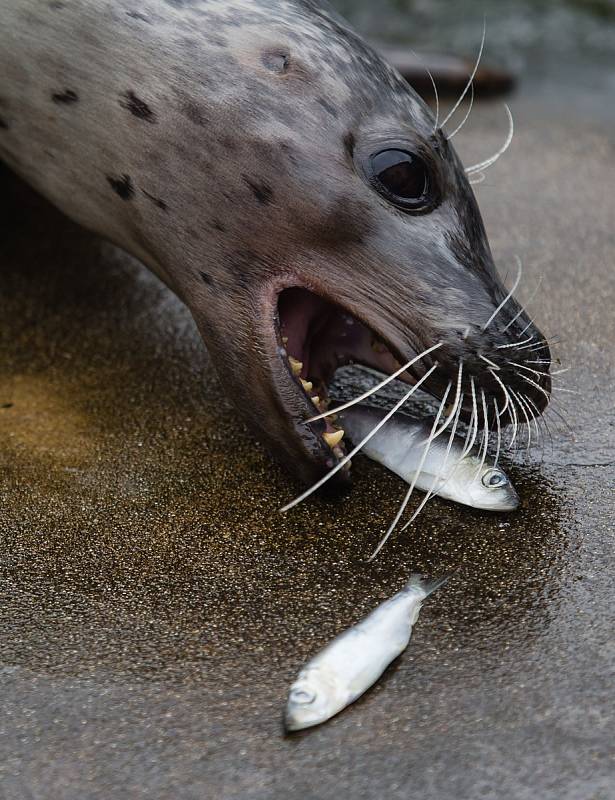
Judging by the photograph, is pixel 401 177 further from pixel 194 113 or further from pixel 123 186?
pixel 123 186

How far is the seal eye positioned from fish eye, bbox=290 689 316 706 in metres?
1.08

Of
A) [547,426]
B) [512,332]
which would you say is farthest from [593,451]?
[512,332]

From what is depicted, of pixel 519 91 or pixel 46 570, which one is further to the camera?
pixel 519 91

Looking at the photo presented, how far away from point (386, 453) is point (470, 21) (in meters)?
5.74

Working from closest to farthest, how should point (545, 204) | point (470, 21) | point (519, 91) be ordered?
point (545, 204)
point (519, 91)
point (470, 21)

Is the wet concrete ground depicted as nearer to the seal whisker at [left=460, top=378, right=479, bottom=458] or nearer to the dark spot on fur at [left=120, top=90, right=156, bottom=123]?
the seal whisker at [left=460, top=378, right=479, bottom=458]

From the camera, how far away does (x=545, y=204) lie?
14.1ft

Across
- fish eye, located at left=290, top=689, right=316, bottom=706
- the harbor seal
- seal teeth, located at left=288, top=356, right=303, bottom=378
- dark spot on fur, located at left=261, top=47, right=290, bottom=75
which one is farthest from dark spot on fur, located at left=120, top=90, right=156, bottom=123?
fish eye, located at left=290, top=689, right=316, bottom=706

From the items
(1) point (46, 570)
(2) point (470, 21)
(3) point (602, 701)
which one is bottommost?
(2) point (470, 21)

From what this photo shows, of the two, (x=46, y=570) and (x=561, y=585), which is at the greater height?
(x=561, y=585)

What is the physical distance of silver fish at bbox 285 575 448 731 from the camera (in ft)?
6.43

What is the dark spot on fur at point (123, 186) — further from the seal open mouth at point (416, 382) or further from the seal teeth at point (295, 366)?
the seal teeth at point (295, 366)

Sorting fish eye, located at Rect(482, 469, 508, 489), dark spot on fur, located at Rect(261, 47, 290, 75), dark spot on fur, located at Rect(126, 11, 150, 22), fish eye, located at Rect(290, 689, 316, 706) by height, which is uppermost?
dark spot on fur, located at Rect(261, 47, 290, 75)

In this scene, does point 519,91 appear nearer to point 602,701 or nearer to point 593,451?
point 593,451
